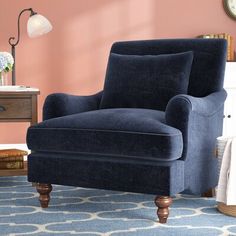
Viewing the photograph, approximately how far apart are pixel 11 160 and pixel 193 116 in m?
1.35

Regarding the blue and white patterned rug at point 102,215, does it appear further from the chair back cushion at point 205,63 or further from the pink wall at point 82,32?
the pink wall at point 82,32

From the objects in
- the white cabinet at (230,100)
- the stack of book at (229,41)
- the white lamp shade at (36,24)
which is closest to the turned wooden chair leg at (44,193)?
the white lamp shade at (36,24)

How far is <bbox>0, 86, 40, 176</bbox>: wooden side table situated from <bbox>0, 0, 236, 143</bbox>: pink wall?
101 cm

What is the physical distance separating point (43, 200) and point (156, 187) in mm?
655

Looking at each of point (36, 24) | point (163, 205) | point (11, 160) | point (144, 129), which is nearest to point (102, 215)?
point (163, 205)

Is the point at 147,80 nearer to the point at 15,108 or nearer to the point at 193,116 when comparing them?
the point at 193,116

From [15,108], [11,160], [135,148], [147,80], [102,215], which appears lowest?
[102,215]

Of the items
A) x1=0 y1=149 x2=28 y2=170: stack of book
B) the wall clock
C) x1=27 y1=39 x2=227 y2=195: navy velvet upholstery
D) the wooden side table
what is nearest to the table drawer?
the wooden side table

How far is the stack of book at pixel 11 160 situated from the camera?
3324 millimetres

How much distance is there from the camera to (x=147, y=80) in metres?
2.95

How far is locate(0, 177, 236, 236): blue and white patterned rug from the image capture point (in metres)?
2.32

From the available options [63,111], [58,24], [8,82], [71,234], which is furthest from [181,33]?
[71,234]

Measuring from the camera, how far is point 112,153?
2.47 metres

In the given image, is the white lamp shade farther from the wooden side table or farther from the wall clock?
the wall clock
